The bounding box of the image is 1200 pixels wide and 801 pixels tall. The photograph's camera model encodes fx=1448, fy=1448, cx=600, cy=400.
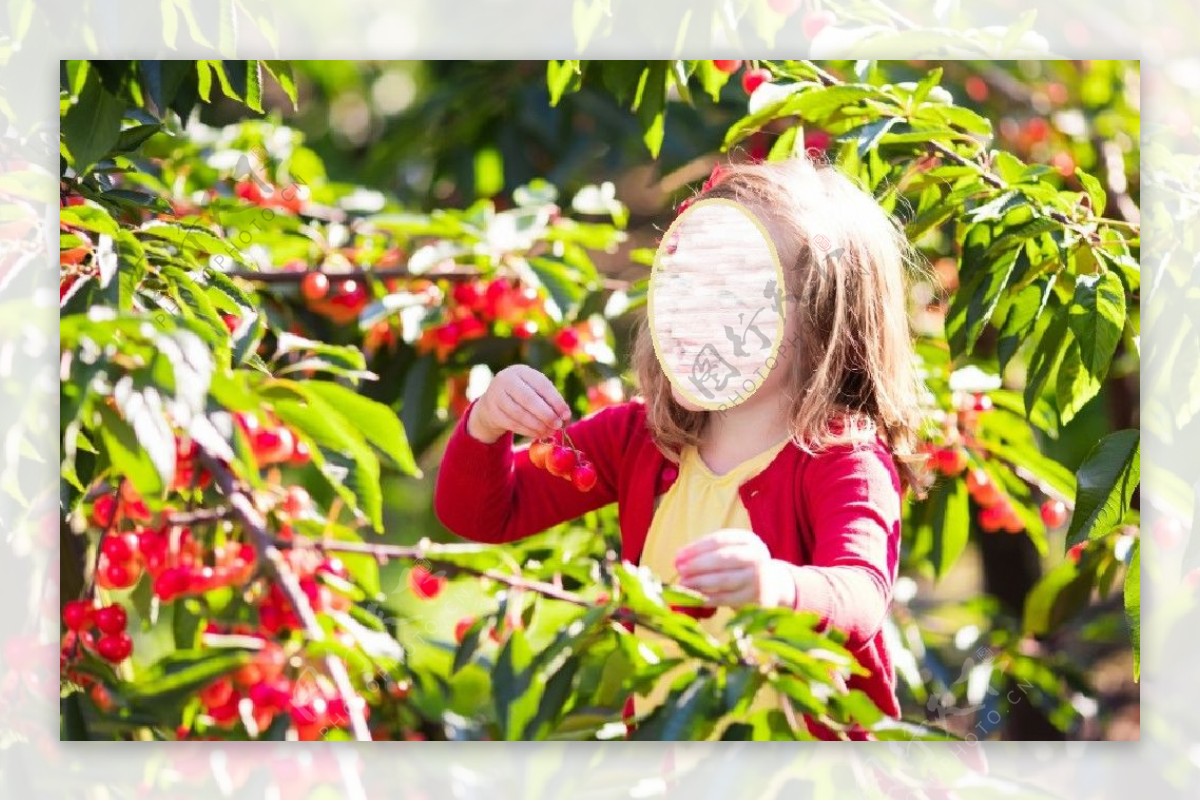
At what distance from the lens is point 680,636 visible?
1.25 metres

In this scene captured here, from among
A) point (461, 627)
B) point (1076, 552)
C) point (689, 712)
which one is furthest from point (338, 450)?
point (1076, 552)

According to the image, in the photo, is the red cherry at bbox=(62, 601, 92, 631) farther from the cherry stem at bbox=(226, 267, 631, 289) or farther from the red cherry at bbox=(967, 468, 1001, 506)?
the red cherry at bbox=(967, 468, 1001, 506)

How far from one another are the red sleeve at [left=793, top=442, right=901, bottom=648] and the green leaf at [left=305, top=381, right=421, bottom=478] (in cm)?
39

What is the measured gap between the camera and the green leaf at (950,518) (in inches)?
65.8

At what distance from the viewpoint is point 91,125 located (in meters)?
1.50

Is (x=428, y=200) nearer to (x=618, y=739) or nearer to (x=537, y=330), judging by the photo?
(x=537, y=330)

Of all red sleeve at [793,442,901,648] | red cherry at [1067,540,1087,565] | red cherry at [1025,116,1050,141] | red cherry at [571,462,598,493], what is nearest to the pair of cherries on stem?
red cherry at [571,462,598,493]

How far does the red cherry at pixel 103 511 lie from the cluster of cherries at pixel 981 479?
901mm

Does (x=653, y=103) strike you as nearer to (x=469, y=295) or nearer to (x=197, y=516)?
(x=469, y=295)

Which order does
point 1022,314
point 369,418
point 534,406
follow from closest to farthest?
1. point 369,418
2. point 534,406
3. point 1022,314

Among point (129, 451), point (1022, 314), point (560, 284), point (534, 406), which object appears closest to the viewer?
point (129, 451)

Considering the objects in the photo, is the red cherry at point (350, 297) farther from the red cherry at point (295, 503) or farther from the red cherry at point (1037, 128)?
the red cherry at point (1037, 128)

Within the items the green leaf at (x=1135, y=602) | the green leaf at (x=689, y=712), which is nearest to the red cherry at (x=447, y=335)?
the green leaf at (x=689, y=712)

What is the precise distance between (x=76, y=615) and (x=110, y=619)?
0.03 meters
